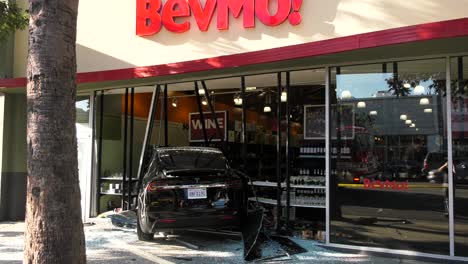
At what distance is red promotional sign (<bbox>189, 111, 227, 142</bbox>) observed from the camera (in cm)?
1119

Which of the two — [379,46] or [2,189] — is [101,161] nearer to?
[2,189]

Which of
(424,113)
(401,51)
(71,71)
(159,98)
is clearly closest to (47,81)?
(71,71)

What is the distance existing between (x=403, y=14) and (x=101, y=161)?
7.13m

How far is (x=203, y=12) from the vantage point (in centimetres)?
916

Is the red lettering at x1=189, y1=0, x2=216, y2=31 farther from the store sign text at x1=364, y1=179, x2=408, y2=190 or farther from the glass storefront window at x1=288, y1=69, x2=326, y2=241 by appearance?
the store sign text at x1=364, y1=179, x2=408, y2=190

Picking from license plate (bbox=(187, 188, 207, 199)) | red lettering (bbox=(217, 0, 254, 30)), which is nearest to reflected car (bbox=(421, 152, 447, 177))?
license plate (bbox=(187, 188, 207, 199))

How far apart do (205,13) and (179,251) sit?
438 centimetres

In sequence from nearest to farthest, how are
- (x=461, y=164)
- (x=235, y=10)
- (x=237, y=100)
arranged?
(x=461, y=164)
(x=235, y=10)
(x=237, y=100)

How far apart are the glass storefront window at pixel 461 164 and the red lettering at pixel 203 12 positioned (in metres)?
4.42

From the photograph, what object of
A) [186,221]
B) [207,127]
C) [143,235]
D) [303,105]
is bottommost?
[143,235]

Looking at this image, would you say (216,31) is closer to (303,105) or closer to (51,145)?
(303,105)

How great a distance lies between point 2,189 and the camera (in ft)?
36.7

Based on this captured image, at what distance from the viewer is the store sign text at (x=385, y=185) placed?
7.28m

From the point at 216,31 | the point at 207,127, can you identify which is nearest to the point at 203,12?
the point at 216,31
